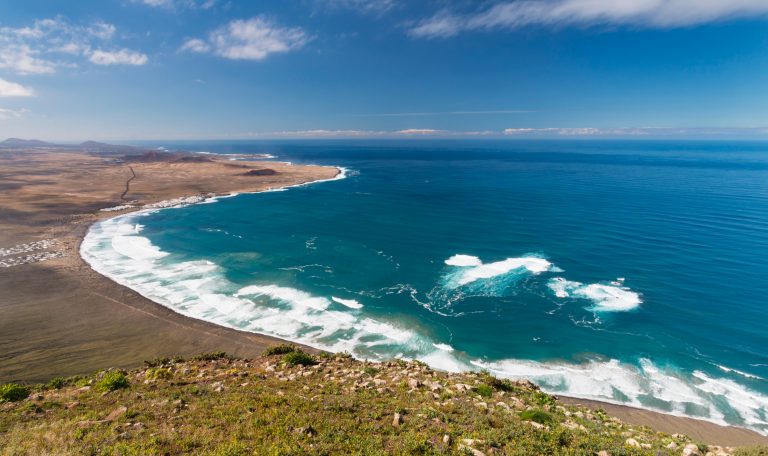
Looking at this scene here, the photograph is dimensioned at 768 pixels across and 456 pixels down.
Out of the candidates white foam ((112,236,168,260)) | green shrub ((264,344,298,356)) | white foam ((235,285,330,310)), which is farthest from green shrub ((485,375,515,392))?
white foam ((112,236,168,260))

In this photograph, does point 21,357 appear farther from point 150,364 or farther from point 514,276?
point 514,276

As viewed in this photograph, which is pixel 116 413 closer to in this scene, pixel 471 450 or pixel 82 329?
pixel 471 450

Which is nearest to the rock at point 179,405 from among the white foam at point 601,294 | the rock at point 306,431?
the rock at point 306,431

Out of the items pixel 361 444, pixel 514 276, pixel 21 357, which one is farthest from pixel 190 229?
pixel 361 444

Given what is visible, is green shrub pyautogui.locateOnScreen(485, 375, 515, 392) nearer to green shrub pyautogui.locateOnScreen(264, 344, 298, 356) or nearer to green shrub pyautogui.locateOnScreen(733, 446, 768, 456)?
green shrub pyautogui.locateOnScreen(733, 446, 768, 456)

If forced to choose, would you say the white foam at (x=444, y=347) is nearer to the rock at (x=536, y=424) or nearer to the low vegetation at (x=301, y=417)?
the low vegetation at (x=301, y=417)
